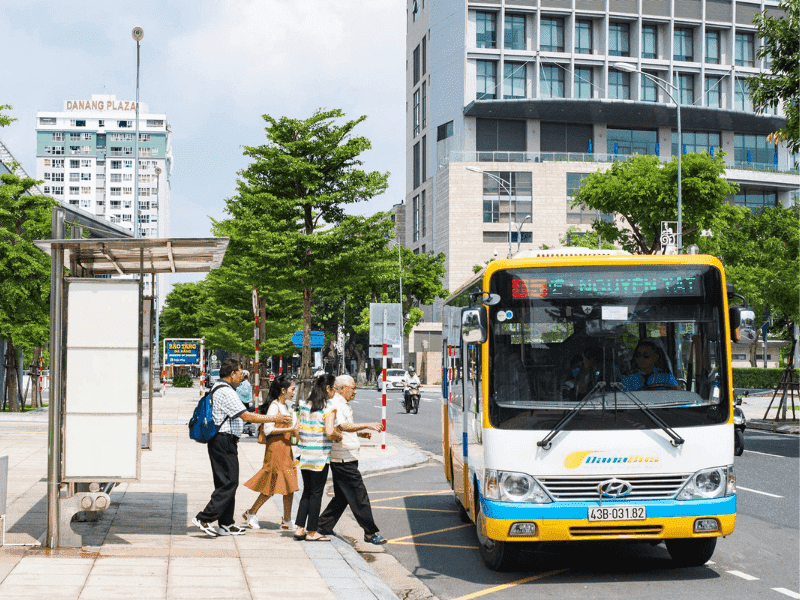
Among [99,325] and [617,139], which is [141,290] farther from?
[617,139]

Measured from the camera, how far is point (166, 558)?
343 inches

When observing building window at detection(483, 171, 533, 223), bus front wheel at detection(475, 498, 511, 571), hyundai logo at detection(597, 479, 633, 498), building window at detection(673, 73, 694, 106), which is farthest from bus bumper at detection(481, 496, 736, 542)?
building window at detection(673, 73, 694, 106)

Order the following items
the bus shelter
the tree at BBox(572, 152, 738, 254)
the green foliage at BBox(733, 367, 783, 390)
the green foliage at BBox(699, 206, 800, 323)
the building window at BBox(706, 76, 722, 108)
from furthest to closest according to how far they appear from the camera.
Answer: the building window at BBox(706, 76, 722, 108)
the green foliage at BBox(733, 367, 783, 390)
the tree at BBox(572, 152, 738, 254)
the green foliage at BBox(699, 206, 800, 323)
the bus shelter

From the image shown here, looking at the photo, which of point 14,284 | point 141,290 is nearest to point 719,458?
point 141,290

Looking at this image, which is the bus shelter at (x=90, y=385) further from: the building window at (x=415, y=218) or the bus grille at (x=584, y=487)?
the building window at (x=415, y=218)

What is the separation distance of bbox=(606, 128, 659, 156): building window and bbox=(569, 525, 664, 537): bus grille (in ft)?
228

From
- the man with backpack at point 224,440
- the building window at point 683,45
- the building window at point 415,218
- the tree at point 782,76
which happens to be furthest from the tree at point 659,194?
the building window at point 415,218

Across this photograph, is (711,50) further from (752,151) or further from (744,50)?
(752,151)

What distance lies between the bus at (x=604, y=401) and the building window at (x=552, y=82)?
66.2 meters

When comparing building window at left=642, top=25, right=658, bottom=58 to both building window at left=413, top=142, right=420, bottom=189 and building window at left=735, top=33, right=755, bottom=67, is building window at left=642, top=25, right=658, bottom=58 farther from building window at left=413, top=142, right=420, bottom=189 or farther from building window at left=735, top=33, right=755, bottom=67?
building window at left=413, top=142, right=420, bottom=189

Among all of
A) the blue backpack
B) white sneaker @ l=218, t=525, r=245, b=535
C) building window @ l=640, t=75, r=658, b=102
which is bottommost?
white sneaker @ l=218, t=525, r=245, b=535

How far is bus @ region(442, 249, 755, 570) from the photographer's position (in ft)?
26.4

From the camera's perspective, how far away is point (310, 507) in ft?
32.7

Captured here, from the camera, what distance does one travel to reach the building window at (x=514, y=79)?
7238cm
